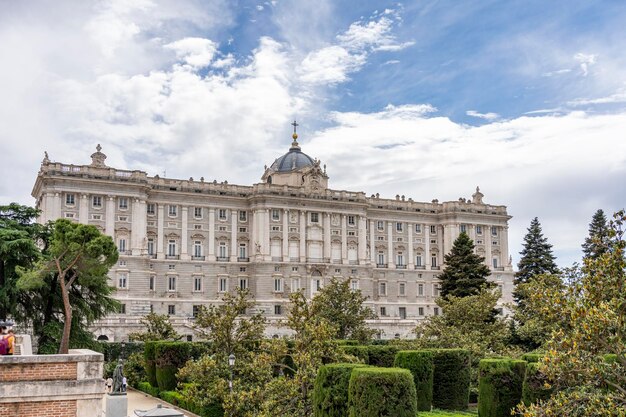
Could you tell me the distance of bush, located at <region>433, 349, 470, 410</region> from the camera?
1149 inches

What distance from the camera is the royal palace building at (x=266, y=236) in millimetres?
62875

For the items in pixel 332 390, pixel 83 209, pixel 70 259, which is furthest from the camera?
pixel 83 209

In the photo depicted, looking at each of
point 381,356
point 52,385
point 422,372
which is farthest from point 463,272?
point 52,385

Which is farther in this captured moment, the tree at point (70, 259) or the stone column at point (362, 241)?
the stone column at point (362, 241)

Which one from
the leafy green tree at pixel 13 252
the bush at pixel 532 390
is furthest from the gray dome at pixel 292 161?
the bush at pixel 532 390

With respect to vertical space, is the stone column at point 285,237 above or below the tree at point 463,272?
above

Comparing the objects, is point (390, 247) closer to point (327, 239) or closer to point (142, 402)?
point (327, 239)

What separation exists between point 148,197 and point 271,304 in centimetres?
1544

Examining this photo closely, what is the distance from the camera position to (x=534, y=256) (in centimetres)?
6103

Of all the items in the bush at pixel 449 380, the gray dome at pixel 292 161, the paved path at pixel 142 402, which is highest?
the gray dome at pixel 292 161

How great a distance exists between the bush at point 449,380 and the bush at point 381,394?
10958mm

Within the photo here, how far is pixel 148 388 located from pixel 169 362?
325 centimetres

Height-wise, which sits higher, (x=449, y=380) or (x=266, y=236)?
(x=266, y=236)

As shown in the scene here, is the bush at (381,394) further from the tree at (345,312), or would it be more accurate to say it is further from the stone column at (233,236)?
the stone column at (233,236)
